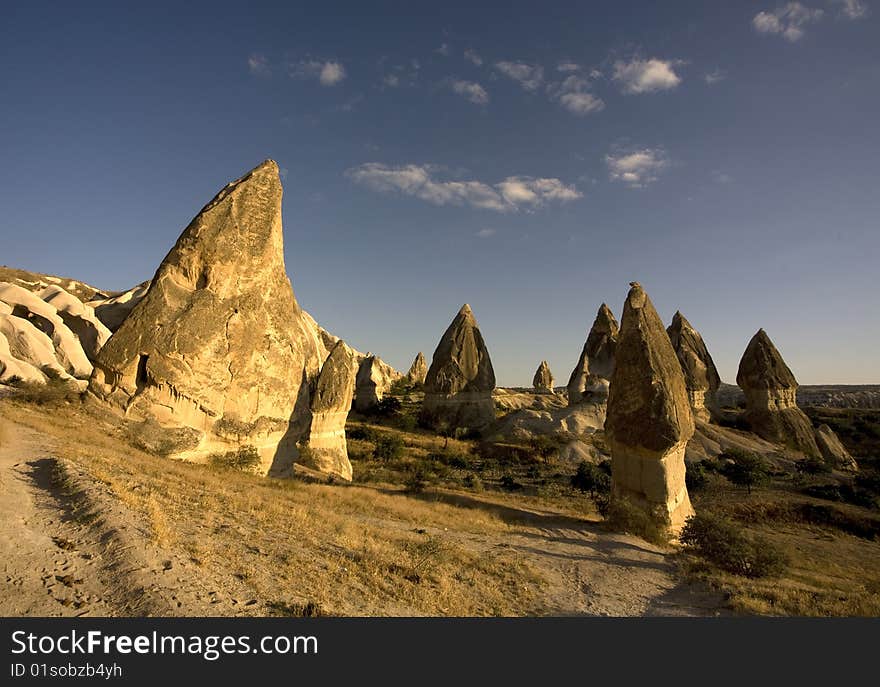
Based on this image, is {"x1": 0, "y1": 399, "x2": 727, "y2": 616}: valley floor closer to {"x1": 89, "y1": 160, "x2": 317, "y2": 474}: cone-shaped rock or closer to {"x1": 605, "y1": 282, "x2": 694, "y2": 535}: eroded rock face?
{"x1": 89, "y1": 160, "x2": 317, "y2": 474}: cone-shaped rock

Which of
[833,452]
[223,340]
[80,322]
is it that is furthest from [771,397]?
[80,322]

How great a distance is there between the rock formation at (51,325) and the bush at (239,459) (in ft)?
45.1

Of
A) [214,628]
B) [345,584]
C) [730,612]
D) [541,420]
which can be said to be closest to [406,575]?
[345,584]

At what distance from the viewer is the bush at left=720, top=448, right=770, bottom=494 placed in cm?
1816

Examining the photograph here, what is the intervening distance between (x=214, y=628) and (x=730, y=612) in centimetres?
627

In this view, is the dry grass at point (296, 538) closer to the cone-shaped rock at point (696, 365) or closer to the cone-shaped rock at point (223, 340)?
the cone-shaped rock at point (223, 340)

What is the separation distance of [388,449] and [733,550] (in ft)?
49.4

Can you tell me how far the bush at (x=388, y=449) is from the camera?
2105 centimetres

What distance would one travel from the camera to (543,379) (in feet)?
189

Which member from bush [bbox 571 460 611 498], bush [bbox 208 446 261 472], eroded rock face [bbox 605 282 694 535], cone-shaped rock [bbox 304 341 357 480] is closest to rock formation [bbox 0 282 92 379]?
cone-shaped rock [bbox 304 341 357 480]

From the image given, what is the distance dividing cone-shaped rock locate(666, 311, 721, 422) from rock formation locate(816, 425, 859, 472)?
6.33 meters

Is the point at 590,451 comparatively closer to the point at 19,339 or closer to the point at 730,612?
the point at 730,612

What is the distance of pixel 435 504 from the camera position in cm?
1139

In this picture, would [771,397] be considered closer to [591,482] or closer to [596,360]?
[596,360]
